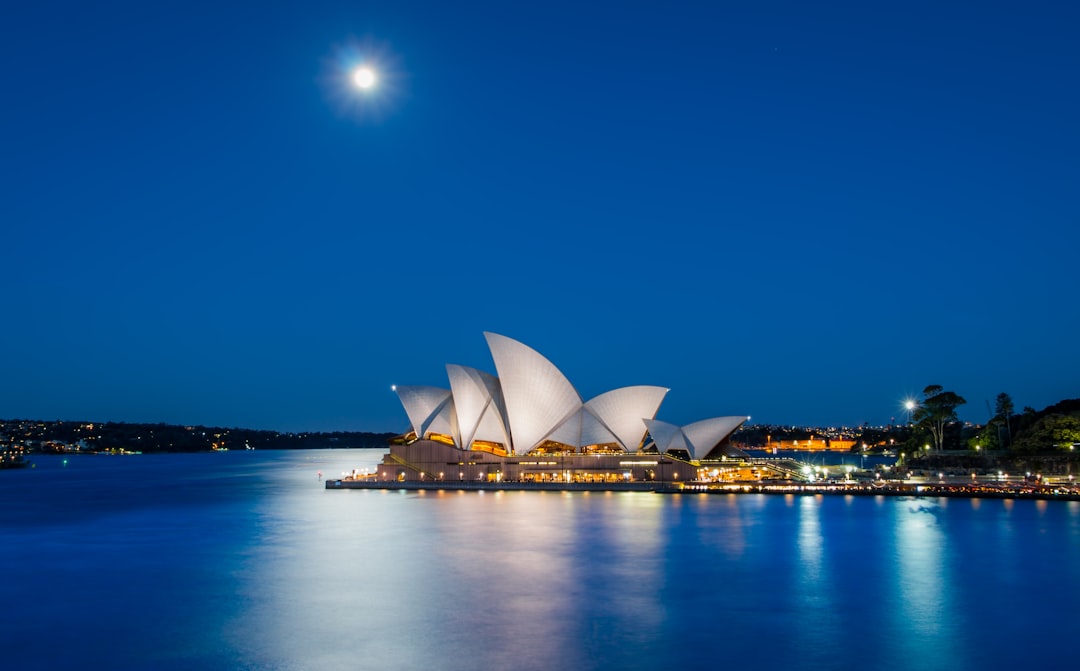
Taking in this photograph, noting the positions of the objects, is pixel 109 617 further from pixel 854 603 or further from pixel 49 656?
pixel 854 603

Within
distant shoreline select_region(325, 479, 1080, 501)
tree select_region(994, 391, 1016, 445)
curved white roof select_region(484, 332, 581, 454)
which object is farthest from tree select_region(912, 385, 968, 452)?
curved white roof select_region(484, 332, 581, 454)

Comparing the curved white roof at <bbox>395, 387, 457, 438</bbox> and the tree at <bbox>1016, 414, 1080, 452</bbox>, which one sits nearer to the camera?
the tree at <bbox>1016, 414, 1080, 452</bbox>

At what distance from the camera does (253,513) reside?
5012 centimetres

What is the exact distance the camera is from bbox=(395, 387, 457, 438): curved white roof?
61.8 m

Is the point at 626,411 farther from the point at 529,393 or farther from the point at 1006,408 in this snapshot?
the point at 1006,408

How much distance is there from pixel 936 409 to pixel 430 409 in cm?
4870

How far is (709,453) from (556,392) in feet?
43.8

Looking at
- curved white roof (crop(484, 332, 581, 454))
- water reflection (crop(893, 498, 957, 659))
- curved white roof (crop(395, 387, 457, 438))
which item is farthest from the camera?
curved white roof (crop(395, 387, 457, 438))

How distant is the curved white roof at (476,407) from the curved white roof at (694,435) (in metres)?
11.6

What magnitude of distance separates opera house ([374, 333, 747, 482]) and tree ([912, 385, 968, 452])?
2645 centimetres

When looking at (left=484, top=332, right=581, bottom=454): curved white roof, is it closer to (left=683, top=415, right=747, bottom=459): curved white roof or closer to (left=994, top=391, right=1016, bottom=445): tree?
(left=683, top=415, right=747, bottom=459): curved white roof

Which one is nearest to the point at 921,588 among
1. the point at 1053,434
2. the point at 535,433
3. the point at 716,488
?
the point at 716,488

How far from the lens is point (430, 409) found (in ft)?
204

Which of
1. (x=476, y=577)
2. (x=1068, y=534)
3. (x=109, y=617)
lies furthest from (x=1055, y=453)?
(x=109, y=617)
